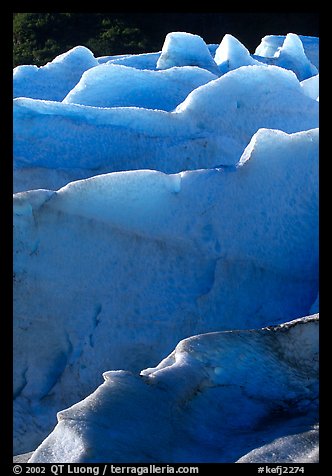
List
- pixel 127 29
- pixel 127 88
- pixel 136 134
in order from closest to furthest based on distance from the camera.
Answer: pixel 136 134, pixel 127 88, pixel 127 29

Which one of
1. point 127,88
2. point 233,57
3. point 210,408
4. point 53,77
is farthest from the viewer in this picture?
point 233,57

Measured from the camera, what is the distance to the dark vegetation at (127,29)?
7.36 meters

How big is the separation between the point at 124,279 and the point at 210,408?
1.55ft

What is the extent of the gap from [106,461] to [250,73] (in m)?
1.37

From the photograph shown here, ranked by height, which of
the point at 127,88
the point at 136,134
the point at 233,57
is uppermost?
the point at 233,57

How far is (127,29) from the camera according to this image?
757cm

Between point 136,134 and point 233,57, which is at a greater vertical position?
point 233,57

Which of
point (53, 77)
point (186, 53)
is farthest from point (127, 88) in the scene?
point (186, 53)

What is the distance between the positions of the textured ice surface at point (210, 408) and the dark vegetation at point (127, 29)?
20.3 ft

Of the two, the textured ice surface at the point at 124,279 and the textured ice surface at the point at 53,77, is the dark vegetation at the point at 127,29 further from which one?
the textured ice surface at the point at 124,279

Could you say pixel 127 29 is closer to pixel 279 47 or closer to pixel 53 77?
pixel 279 47
